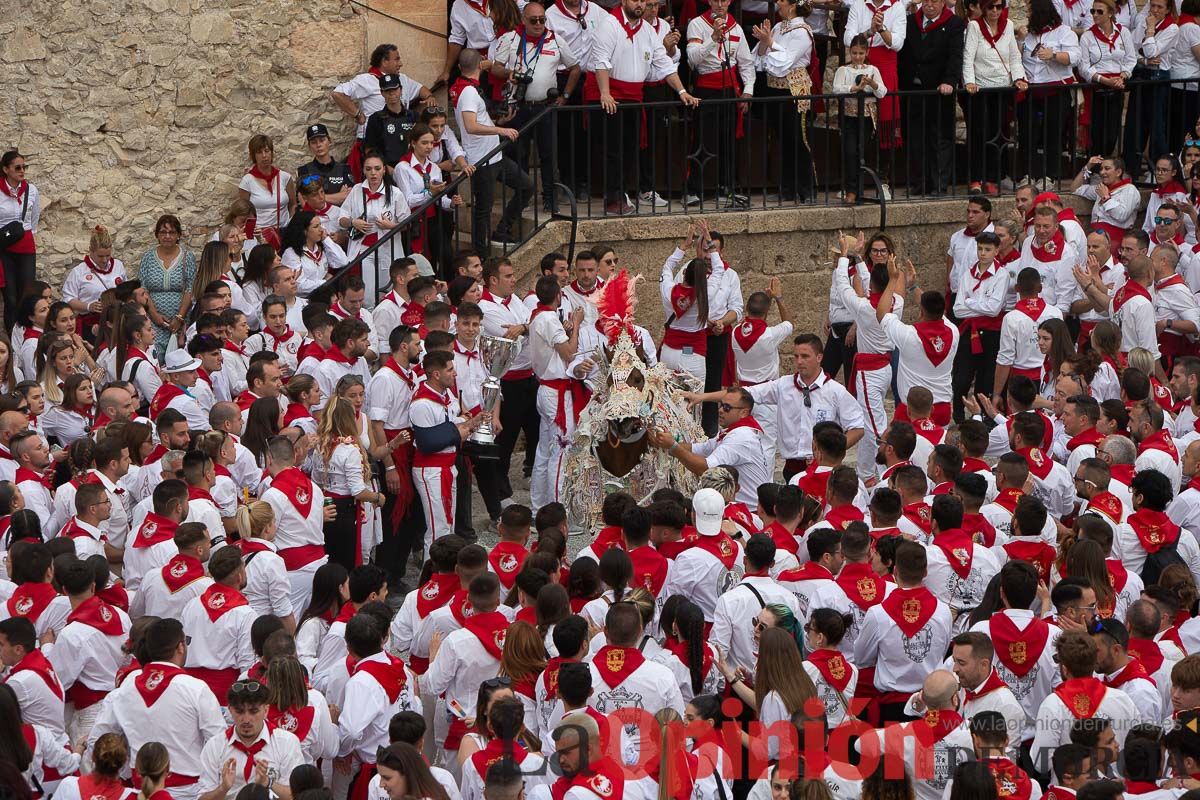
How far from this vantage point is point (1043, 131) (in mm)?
15477

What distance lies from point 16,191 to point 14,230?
0.31m

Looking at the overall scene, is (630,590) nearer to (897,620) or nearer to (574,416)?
(897,620)

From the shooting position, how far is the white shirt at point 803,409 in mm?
11008

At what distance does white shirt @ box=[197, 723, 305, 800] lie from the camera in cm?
675

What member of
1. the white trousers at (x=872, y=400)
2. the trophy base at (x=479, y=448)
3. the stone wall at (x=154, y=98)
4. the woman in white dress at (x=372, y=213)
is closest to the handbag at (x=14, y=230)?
the stone wall at (x=154, y=98)

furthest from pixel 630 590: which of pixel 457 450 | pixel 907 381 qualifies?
pixel 907 381

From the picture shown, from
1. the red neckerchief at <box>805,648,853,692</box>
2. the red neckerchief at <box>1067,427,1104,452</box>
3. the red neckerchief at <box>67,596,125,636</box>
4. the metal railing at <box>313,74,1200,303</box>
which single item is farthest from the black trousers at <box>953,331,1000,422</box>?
the red neckerchief at <box>67,596,125,636</box>

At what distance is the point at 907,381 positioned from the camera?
12125 mm

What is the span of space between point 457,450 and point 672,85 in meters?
4.64

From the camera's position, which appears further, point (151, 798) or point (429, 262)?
point (429, 262)

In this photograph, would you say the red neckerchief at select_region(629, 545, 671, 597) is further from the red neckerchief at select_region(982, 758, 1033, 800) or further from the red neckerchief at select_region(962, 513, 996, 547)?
the red neckerchief at select_region(982, 758, 1033, 800)

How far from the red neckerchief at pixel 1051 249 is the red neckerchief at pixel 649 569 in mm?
6360

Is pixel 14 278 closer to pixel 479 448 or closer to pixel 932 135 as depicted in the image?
pixel 479 448

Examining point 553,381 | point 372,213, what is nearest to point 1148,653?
point 553,381
